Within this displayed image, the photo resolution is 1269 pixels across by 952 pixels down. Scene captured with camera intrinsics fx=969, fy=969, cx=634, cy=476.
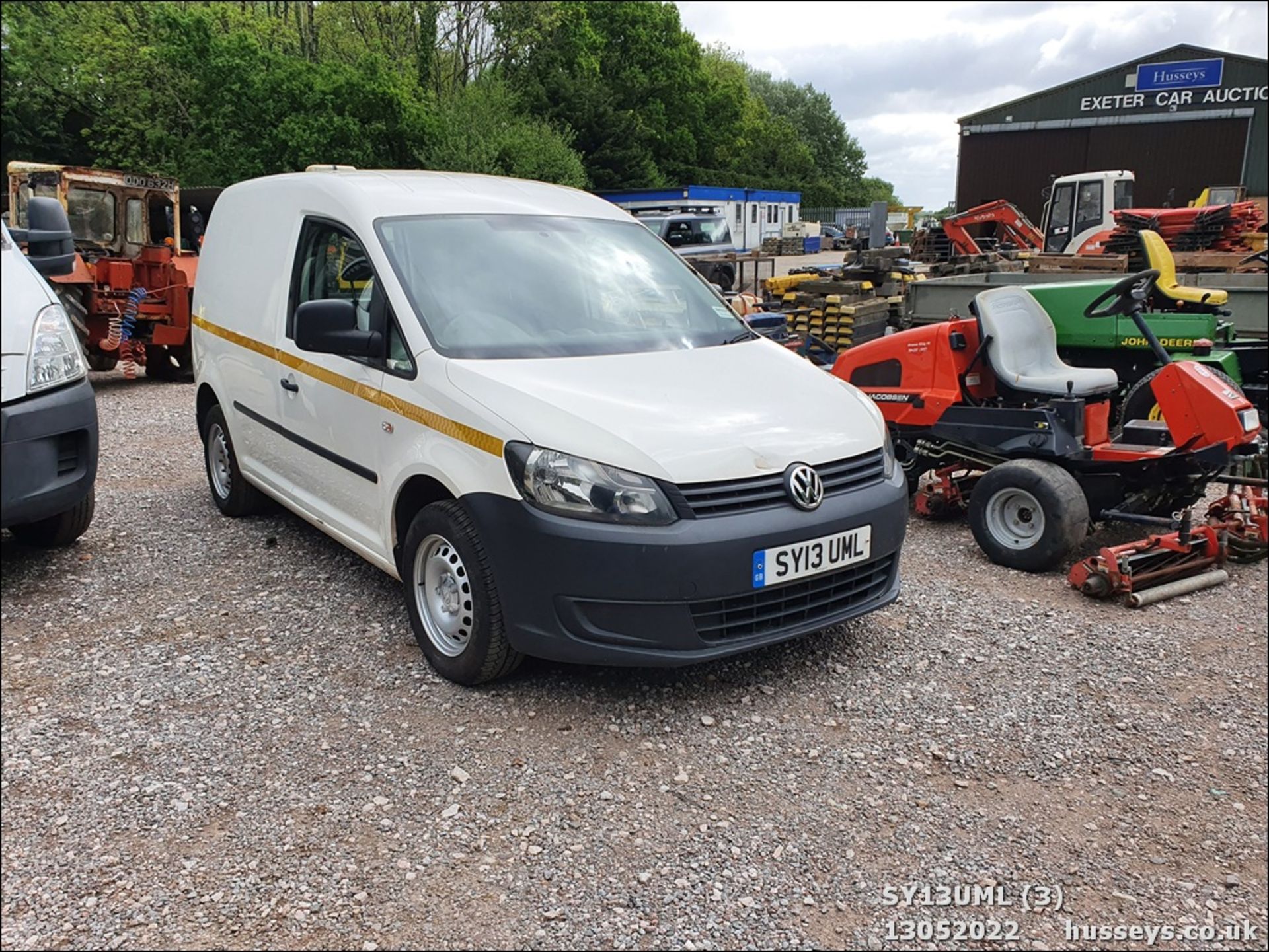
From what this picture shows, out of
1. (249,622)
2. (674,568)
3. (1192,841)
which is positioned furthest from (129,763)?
(1192,841)

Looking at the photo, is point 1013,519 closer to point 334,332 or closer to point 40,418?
point 334,332

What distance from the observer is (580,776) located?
9.49ft

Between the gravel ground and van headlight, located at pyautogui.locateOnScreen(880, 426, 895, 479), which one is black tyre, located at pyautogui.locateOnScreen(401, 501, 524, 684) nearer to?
the gravel ground

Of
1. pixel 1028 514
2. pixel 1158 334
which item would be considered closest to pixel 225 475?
pixel 1028 514

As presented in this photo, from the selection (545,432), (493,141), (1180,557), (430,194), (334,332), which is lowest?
(1180,557)

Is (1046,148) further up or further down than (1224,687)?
further up

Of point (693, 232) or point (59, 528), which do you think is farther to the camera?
point (693, 232)

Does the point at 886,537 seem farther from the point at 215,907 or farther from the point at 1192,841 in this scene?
the point at 215,907

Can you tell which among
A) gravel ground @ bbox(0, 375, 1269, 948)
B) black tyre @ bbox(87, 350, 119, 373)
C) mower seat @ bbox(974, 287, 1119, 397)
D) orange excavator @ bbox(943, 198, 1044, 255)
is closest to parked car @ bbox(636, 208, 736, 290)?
orange excavator @ bbox(943, 198, 1044, 255)

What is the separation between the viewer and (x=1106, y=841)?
8.07 feet

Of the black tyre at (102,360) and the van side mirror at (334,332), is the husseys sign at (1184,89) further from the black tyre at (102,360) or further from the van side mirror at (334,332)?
the black tyre at (102,360)

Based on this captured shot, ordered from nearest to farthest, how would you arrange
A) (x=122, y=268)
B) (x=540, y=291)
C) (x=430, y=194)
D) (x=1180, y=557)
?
(x=540, y=291) < (x=430, y=194) < (x=1180, y=557) < (x=122, y=268)

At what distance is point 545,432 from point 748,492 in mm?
674

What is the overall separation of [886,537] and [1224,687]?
121 cm
